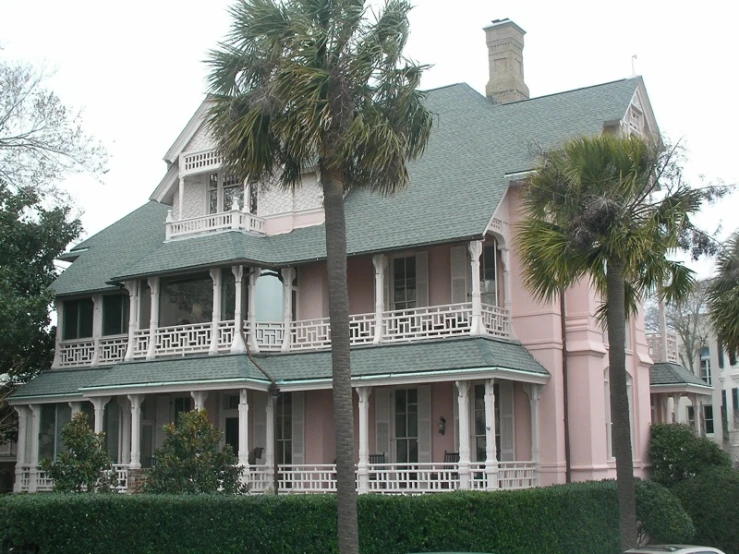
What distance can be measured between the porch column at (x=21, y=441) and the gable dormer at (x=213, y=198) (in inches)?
333

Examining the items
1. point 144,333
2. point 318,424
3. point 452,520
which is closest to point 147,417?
point 144,333

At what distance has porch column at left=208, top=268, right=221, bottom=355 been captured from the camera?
2905 cm

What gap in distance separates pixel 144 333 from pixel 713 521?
1706 cm

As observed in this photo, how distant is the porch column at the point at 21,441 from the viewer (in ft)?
111

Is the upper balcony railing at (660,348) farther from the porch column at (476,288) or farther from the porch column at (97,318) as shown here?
the porch column at (97,318)

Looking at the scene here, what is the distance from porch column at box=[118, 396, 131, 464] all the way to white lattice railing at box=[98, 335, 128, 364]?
4.66 ft

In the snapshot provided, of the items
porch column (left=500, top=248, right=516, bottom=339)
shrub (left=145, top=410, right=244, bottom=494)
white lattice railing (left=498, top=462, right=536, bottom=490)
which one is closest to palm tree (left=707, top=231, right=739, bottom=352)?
porch column (left=500, top=248, right=516, bottom=339)

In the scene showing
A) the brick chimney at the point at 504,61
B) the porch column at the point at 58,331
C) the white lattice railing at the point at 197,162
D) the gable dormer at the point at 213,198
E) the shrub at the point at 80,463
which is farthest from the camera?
the porch column at the point at 58,331

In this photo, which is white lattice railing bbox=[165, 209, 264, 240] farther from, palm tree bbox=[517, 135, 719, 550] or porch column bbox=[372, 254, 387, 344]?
palm tree bbox=[517, 135, 719, 550]

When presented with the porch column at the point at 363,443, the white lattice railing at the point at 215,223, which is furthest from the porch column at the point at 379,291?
the white lattice railing at the point at 215,223

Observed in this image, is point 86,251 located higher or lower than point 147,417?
higher

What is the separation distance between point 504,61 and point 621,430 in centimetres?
1752

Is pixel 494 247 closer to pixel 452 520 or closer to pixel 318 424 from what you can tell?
pixel 318 424

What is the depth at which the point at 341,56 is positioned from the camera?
1792 centimetres
